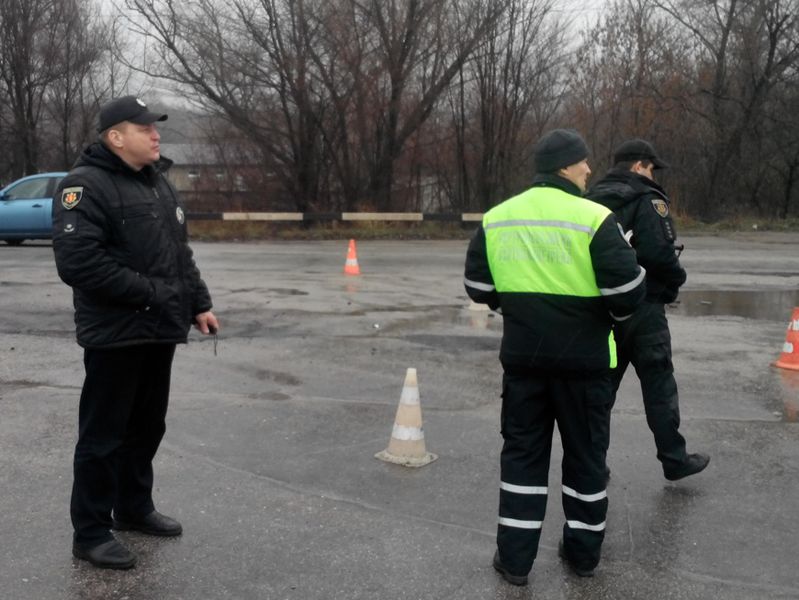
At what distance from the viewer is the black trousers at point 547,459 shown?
3916 millimetres

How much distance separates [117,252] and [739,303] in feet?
35.5

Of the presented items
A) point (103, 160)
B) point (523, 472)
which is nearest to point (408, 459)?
point (523, 472)

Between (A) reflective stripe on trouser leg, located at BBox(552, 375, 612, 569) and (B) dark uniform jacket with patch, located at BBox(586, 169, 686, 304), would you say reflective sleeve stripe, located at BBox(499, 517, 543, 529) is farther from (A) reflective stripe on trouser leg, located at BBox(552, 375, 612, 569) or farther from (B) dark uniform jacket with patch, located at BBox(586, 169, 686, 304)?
(B) dark uniform jacket with patch, located at BBox(586, 169, 686, 304)

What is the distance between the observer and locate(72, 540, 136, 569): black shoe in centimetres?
392

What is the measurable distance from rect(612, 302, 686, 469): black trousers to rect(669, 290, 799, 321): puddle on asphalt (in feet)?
22.0

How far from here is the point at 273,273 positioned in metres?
15.3

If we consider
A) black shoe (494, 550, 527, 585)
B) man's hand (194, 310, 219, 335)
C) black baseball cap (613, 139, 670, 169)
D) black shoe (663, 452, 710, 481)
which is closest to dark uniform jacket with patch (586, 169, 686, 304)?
black baseball cap (613, 139, 670, 169)

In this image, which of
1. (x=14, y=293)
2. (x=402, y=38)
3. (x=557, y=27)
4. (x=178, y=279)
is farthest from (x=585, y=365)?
(x=557, y=27)

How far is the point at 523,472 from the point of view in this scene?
3.96 metres

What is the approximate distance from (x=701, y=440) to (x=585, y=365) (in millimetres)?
2679

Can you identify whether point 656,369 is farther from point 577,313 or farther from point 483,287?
point 483,287

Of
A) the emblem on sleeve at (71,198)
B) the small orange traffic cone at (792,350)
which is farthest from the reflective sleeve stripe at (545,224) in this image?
the small orange traffic cone at (792,350)

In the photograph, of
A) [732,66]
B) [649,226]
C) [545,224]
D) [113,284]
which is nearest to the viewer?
[113,284]

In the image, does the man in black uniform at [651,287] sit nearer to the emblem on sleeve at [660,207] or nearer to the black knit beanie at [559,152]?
the emblem on sleeve at [660,207]
